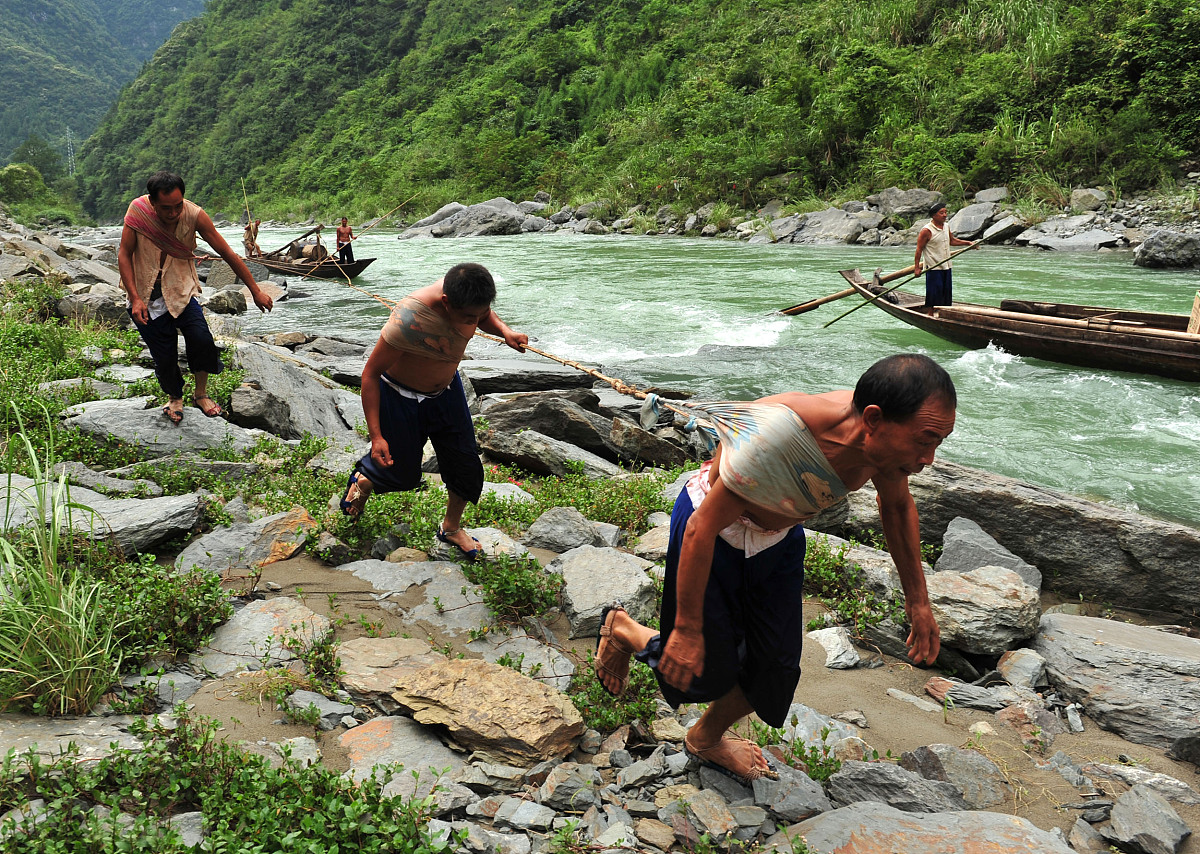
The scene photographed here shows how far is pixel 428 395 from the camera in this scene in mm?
3812

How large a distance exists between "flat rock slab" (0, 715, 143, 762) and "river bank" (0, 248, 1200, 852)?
0.01 meters

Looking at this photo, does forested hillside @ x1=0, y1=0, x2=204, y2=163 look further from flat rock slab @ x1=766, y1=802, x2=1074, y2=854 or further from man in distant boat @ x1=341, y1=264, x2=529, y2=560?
flat rock slab @ x1=766, y1=802, x2=1074, y2=854

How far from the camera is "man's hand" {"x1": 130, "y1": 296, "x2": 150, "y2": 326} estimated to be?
512 cm

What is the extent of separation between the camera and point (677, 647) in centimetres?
226

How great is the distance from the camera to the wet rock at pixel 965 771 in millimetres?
2561

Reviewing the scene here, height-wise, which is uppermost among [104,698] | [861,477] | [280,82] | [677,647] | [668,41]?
[280,82]

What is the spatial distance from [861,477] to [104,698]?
2618 millimetres

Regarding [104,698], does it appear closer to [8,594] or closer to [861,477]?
[8,594]

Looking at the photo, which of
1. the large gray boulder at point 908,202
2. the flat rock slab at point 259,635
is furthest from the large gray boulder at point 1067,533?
the large gray boulder at point 908,202

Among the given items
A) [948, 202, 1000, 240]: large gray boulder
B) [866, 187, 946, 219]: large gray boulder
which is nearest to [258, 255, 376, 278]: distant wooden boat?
[866, 187, 946, 219]: large gray boulder

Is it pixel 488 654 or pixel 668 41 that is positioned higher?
pixel 668 41

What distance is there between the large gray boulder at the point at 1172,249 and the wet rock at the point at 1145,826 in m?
15.4

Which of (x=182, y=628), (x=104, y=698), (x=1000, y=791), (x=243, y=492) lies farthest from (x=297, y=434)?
(x=1000, y=791)

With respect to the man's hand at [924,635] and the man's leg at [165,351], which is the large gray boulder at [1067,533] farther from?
the man's leg at [165,351]
